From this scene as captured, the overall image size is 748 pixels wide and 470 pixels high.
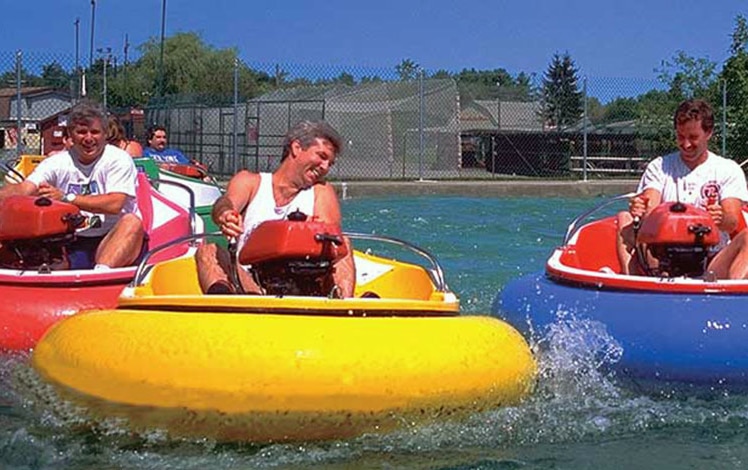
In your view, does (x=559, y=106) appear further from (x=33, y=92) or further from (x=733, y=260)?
(x=733, y=260)

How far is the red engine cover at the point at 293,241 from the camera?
4.44 m

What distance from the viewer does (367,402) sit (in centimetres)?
413

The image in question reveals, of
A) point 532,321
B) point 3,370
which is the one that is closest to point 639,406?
point 532,321

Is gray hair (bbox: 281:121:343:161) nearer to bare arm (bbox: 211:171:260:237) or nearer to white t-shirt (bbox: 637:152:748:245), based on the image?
bare arm (bbox: 211:171:260:237)

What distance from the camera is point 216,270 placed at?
197 inches

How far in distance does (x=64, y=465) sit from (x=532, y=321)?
246 cm

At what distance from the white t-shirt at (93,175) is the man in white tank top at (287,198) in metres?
1.14

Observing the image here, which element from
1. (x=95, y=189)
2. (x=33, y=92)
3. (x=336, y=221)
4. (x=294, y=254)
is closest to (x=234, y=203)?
(x=336, y=221)

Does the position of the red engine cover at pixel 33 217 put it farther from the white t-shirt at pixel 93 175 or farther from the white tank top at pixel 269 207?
the white tank top at pixel 269 207

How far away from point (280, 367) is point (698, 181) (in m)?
2.84

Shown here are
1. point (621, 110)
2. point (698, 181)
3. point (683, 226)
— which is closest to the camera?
point (683, 226)

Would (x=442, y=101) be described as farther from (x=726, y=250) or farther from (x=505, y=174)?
(x=726, y=250)

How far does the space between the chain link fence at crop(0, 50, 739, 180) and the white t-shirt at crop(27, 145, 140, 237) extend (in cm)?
1293

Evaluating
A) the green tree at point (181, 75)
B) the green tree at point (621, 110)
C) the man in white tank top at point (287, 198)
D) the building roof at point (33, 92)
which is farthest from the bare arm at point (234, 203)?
the green tree at point (621, 110)
